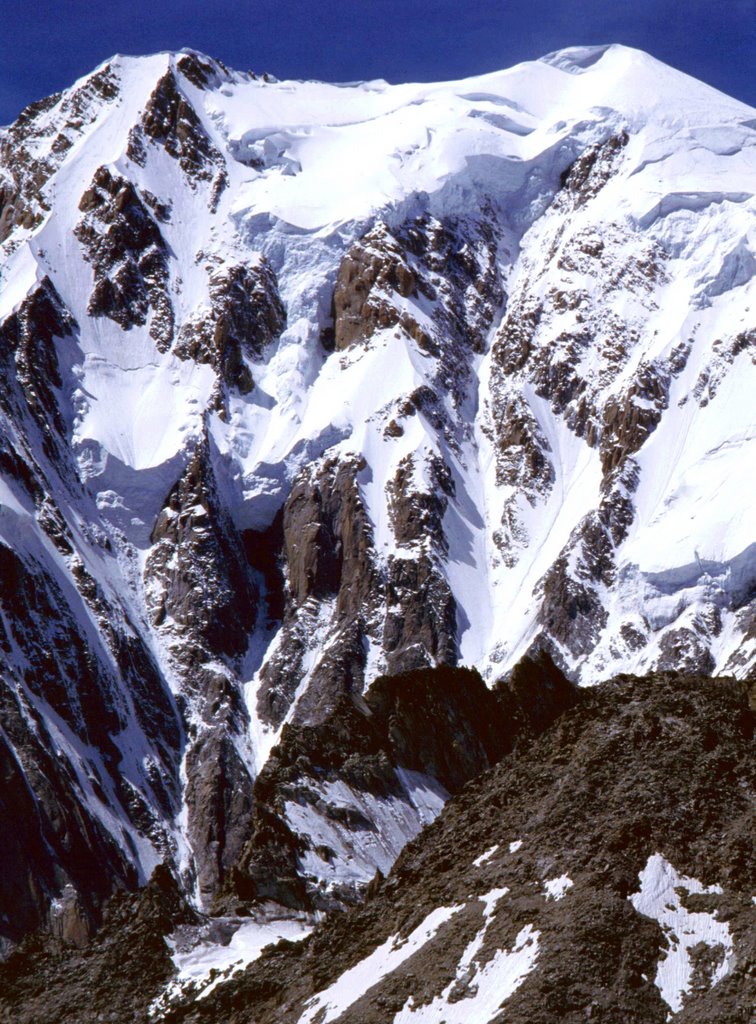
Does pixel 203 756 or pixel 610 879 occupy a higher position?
pixel 203 756

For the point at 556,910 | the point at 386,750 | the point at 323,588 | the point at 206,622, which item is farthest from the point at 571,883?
the point at 323,588

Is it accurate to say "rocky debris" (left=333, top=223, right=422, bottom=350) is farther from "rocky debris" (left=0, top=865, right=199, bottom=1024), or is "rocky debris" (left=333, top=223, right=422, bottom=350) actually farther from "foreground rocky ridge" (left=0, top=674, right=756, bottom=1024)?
"rocky debris" (left=0, top=865, right=199, bottom=1024)

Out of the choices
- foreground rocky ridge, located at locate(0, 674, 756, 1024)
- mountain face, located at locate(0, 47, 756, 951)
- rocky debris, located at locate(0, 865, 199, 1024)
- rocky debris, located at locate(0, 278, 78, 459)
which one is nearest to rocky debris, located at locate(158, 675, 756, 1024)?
foreground rocky ridge, located at locate(0, 674, 756, 1024)

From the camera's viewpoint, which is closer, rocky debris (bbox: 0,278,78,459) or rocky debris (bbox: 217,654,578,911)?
rocky debris (bbox: 217,654,578,911)

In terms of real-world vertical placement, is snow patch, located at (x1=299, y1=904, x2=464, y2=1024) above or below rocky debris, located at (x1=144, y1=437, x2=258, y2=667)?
below

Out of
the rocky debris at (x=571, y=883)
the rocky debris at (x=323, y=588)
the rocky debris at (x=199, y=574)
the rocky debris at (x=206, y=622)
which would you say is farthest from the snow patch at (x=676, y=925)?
the rocky debris at (x=199, y=574)

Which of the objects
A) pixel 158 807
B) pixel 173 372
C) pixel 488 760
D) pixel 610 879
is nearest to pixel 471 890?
pixel 610 879

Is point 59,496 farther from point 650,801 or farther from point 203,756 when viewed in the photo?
point 650,801
